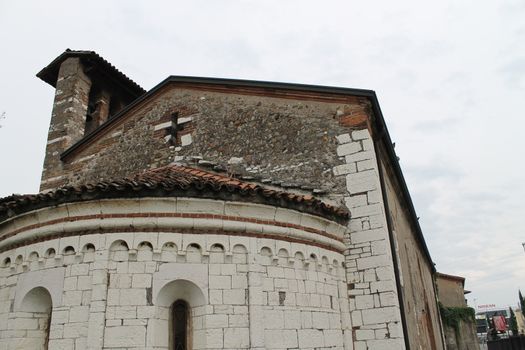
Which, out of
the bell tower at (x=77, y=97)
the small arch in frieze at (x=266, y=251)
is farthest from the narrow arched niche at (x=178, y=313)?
the bell tower at (x=77, y=97)

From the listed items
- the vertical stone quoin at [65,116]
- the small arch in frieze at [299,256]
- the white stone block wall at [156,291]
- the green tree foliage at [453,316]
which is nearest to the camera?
the white stone block wall at [156,291]

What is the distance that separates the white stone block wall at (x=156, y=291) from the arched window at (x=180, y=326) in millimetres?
94

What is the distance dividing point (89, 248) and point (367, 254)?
405 cm

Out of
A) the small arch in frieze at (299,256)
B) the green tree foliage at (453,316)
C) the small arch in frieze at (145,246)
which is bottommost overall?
the green tree foliage at (453,316)

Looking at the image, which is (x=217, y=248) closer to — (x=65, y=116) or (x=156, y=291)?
(x=156, y=291)

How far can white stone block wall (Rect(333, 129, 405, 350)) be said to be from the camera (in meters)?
6.32

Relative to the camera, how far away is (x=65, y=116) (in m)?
10.4

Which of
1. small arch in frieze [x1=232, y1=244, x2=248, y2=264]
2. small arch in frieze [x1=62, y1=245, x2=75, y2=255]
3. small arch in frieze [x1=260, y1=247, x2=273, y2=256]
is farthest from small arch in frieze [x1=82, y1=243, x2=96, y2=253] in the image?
small arch in frieze [x1=260, y1=247, x2=273, y2=256]

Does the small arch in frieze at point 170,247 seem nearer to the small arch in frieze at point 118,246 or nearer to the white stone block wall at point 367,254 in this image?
the small arch in frieze at point 118,246

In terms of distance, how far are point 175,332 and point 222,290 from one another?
2.47 ft

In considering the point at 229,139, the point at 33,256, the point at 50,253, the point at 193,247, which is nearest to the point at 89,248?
the point at 50,253

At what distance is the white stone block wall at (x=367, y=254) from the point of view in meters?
6.32

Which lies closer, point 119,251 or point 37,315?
point 119,251

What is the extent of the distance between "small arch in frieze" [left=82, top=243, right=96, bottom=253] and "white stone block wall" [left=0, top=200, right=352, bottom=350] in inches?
0.5
